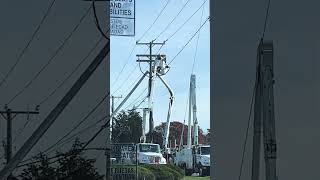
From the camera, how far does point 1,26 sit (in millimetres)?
12859

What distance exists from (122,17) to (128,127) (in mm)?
14044

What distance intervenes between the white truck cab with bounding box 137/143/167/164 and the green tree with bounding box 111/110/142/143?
856 mm

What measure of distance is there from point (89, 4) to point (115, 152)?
7.32 m

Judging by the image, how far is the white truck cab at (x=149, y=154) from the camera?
86.9ft

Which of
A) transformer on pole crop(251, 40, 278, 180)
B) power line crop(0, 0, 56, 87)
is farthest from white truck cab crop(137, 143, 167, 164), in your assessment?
transformer on pole crop(251, 40, 278, 180)

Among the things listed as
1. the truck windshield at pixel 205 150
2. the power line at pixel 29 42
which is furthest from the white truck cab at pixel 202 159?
the power line at pixel 29 42

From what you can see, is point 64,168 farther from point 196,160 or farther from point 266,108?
point 196,160

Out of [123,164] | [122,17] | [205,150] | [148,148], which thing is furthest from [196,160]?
[122,17]

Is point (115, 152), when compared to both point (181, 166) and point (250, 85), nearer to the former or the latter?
point (250, 85)

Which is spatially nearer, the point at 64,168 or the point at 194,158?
the point at 64,168

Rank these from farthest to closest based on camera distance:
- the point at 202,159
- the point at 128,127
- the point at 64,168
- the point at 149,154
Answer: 1. the point at 202,159
2. the point at 128,127
3. the point at 149,154
4. the point at 64,168

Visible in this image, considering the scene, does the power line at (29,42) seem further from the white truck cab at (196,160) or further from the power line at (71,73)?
the white truck cab at (196,160)

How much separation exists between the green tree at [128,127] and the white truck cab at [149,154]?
86 centimetres

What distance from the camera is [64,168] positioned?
43.9ft
